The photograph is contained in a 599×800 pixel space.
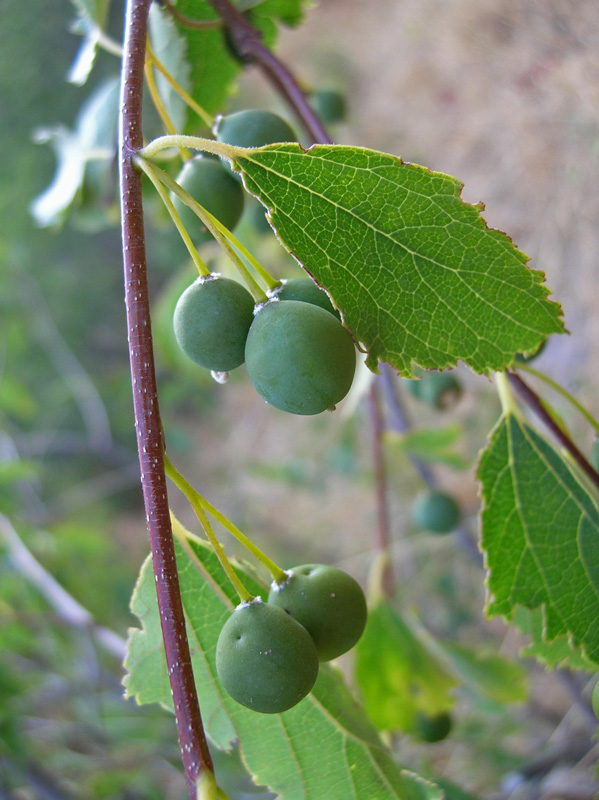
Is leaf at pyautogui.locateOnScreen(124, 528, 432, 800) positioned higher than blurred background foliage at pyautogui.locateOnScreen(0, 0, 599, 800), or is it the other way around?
blurred background foliage at pyautogui.locateOnScreen(0, 0, 599, 800)

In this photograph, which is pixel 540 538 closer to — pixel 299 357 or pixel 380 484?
pixel 299 357

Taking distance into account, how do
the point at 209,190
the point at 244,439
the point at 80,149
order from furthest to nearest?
the point at 244,439, the point at 80,149, the point at 209,190

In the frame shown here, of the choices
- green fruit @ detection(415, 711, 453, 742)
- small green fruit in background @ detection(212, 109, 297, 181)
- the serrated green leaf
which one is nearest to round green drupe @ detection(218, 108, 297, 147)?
small green fruit in background @ detection(212, 109, 297, 181)

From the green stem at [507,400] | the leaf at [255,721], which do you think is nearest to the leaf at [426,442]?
the green stem at [507,400]

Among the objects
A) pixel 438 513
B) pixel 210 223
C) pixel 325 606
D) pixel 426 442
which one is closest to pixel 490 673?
pixel 438 513

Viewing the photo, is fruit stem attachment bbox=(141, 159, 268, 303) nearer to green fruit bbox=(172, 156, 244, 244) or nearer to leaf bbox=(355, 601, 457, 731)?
green fruit bbox=(172, 156, 244, 244)

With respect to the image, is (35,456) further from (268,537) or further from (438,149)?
(438,149)

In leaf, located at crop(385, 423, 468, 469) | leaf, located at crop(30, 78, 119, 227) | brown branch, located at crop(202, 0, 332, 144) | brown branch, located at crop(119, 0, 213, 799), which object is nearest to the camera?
brown branch, located at crop(119, 0, 213, 799)

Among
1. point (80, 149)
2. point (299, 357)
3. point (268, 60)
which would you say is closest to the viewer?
point (299, 357)
